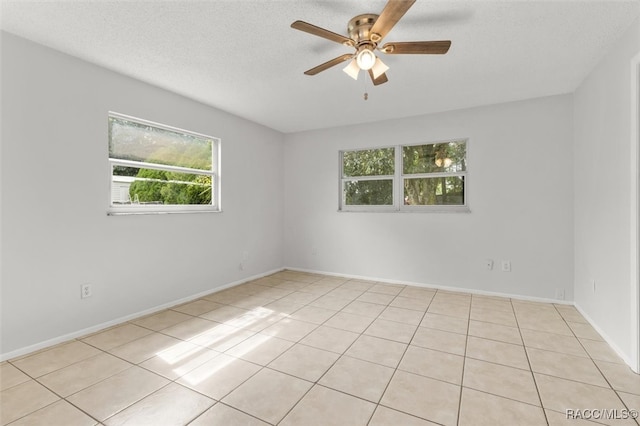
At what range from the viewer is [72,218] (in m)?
2.48

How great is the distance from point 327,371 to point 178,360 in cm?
112

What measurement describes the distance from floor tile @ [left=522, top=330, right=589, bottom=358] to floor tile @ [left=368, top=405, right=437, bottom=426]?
4.75ft

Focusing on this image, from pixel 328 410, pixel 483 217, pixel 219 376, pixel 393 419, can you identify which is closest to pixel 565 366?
pixel 393 419

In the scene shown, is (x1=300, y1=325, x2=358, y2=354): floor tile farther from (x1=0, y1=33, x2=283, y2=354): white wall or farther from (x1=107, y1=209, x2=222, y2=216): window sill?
(x1=107, y1=209, x2=222, y2=216): window sill

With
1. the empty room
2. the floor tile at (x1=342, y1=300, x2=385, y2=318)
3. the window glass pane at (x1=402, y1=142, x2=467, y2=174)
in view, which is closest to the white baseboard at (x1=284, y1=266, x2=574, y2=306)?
the empty room

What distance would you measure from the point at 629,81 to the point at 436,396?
262cm

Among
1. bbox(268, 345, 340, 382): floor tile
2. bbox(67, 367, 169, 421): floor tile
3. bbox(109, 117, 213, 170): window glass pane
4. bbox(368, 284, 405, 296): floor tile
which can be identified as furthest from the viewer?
bbox(368, 284, 405, 296): floor tile

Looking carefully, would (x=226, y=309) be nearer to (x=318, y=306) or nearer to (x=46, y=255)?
(x=318, y=306)

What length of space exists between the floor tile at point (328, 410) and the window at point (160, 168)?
2.48 meters

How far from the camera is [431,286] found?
3.98 meters

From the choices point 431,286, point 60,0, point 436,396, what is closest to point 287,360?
point 436,396

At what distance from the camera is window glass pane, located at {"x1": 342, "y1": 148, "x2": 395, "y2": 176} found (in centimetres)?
439

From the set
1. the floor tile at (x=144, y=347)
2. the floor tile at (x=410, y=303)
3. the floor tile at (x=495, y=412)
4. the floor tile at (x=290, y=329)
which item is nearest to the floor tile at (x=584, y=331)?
the floor tile at (x=410, y=303)

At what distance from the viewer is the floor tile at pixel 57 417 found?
1516 mm
